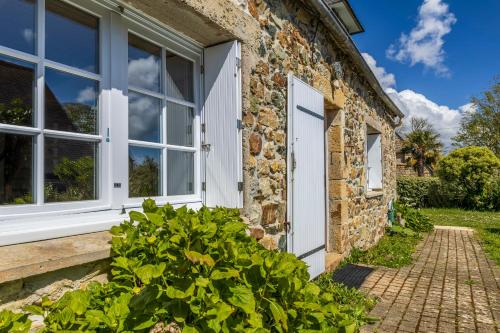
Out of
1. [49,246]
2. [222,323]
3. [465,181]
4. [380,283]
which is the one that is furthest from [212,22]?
[465,181]

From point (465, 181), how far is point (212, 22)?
14467mm

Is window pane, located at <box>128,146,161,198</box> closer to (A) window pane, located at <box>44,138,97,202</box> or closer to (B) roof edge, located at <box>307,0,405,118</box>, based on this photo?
(A) window pane, located at <box>44,138,97,202</box>

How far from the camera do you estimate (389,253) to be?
5965 millimetres

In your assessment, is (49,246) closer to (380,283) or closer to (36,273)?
(36,273)

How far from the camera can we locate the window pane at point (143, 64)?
2244 millimetres

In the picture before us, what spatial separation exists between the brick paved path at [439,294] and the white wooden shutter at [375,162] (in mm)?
2040

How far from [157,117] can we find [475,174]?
1451cm

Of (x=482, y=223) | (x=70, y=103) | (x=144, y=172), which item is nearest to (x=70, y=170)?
(x=70, y=103)

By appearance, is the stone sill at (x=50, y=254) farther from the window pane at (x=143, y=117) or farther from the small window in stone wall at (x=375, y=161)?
the small window in stone wall at (x=375, y=161)

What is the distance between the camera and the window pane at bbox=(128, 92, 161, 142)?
7.31 feet

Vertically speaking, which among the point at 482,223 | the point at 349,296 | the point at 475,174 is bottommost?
the point at 482,223

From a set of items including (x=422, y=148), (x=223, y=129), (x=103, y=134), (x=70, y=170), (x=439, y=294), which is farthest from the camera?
(x=422, y=148)

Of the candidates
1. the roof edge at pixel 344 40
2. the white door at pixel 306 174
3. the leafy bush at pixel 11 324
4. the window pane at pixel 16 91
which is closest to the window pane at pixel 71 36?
the window pane at pixel 16 91

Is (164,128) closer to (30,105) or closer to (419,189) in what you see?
(30,105)
